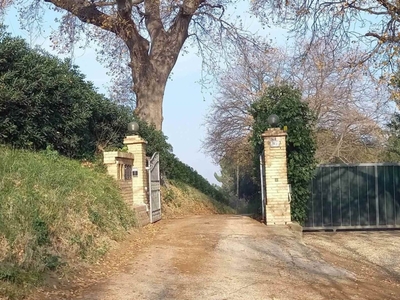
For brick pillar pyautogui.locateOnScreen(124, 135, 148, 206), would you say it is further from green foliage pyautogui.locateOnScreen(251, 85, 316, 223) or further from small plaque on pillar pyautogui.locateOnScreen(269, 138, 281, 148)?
small plaque on pillar pyautogui.locateOnScreen(269, 138, 281, 148)

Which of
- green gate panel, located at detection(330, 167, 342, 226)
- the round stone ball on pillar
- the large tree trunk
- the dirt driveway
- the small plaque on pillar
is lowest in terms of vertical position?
the dirt driveway

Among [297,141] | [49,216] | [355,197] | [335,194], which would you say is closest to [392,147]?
Result: [355,197]

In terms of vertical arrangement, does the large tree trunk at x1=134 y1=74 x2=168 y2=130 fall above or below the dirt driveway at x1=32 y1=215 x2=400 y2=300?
above

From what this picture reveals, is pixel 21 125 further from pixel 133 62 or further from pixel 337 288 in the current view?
pixel 133 62

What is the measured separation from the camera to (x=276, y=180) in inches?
556

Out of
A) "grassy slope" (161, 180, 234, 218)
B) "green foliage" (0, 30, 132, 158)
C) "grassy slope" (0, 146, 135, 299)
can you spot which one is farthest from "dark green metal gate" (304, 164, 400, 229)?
"green foliage" (0, 30, 132, 158)

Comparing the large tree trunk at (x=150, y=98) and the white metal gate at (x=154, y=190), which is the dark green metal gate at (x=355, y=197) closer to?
the white metal gate at (x=154, y=190)

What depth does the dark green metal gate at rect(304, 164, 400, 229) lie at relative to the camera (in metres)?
16.3

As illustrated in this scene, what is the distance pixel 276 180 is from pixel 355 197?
353 cm

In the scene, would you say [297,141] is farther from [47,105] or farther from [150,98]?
[150,98]

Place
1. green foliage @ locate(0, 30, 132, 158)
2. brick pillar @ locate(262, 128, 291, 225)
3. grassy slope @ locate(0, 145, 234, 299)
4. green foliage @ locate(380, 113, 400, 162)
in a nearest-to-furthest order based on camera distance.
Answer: grassy slope @ locate(0, 145, 234, 299), green foliage @ locate(0, 30, 132, 158), brick pillar @ locate(262, 128, 291, 225), green foliage @ locate(380, 113, 400, 162)

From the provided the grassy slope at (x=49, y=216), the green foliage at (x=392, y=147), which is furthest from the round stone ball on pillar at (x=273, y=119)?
the green foliage at (x=392, y=147)

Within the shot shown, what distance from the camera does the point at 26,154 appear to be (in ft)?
36.5

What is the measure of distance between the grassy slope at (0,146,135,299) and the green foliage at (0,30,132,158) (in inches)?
22.9
